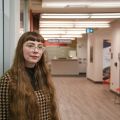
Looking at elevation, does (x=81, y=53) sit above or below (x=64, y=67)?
above

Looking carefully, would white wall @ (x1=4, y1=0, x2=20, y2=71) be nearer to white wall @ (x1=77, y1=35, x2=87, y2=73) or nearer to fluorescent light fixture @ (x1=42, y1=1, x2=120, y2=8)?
fluorescent light fixture @ (x1=42, y1=1, x2=120, y2=8)

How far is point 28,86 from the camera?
5.73 feet

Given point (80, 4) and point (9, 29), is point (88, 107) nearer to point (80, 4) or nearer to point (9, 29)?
point (80, 4)

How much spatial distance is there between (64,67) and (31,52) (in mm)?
15857

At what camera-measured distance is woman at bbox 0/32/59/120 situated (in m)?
1.65

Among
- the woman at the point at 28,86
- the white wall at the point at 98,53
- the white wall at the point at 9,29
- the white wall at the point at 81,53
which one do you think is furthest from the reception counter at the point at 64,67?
the woman at the point at 28,86

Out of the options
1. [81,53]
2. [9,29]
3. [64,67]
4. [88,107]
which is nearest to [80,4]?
[88,107]

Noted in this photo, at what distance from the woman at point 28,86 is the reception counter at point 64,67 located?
15633 mm

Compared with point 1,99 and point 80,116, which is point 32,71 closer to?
point 1,99

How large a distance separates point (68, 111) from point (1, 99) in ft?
16.7

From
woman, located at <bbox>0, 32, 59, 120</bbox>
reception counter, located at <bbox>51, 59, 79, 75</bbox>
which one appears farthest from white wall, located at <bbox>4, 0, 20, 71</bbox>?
reception counter, located at <bbox>51, 59, 79, 75</bbox>

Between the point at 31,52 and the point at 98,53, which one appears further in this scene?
the point at 98,53

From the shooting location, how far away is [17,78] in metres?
1.69

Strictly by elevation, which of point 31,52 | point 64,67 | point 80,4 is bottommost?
point 64,67
